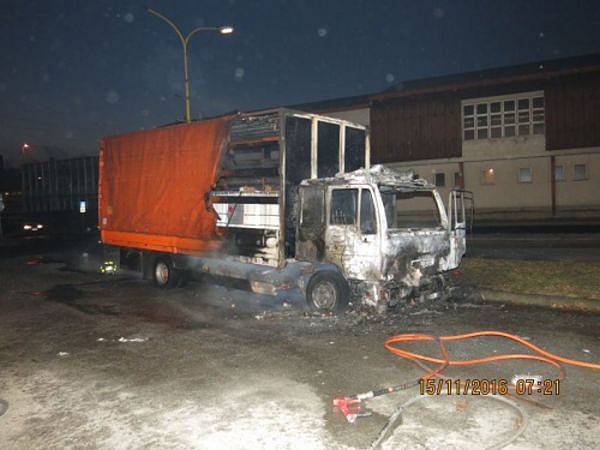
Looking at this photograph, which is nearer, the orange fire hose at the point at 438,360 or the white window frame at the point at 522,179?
the orange fire hose at the point at 438,360

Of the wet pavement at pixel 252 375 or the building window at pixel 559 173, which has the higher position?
the building window at pixel 559 173

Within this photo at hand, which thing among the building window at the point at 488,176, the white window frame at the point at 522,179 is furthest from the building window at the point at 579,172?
the building window at the point at 488,176

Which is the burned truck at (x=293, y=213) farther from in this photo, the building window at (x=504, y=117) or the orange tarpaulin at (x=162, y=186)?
the building window at (x=504, y=117)

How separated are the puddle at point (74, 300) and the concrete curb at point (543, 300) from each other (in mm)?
6978

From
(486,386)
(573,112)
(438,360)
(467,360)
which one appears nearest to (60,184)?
(573,112)

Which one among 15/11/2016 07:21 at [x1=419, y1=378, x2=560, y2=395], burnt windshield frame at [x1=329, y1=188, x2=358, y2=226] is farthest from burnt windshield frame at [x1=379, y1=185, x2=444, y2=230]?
15/11/2016 07:21 at [x1=419, y1=378, x2=560, y2=395]

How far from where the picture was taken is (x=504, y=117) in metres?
29.4

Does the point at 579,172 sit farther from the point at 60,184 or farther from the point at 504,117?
the point at 60,184

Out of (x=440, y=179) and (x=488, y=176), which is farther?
(x=440, y=179)

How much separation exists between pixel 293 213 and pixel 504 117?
24.9 m

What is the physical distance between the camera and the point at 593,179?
2700 centimetres

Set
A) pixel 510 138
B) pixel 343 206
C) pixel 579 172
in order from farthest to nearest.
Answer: pixel 510 138 → pixel 579 172 → pixel 343 206

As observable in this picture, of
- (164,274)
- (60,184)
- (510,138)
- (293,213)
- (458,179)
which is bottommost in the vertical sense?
(164,274)

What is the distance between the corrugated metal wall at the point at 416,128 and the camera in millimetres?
30984
